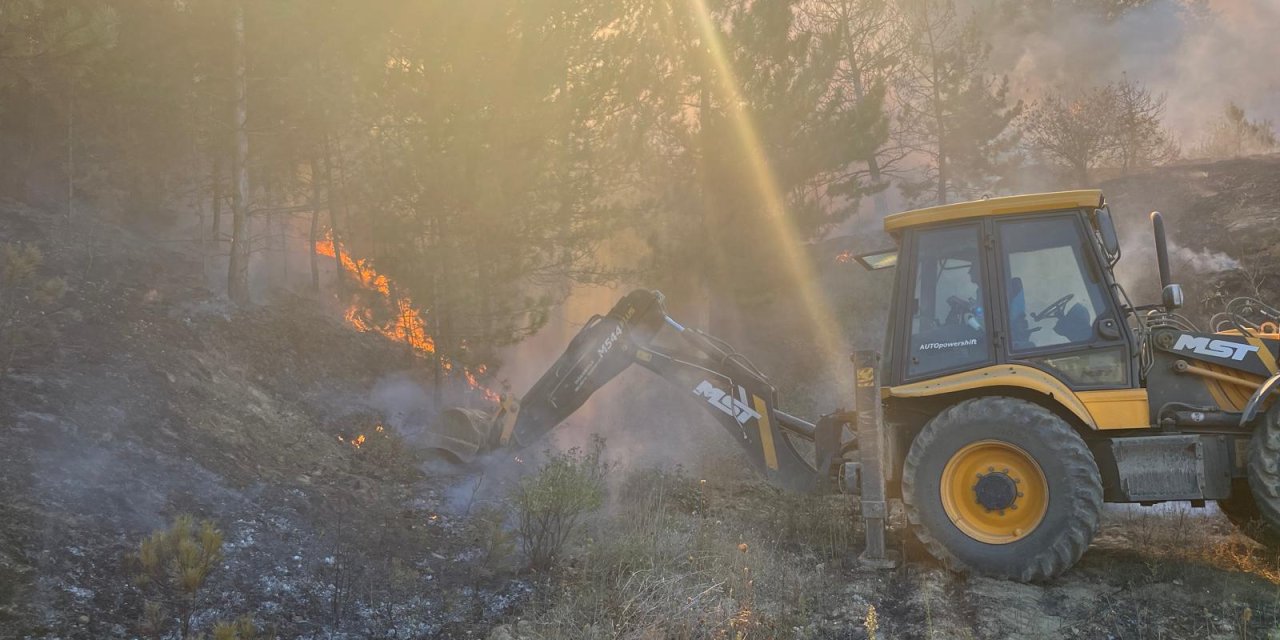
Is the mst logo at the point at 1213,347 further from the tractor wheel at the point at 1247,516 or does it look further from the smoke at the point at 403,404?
the smoke at the point at 403,404

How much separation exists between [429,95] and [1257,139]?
84.5ft

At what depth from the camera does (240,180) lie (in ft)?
50.3

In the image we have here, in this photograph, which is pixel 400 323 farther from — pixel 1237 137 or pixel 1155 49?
pixel 1155 49

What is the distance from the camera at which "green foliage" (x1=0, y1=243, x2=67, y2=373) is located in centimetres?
877

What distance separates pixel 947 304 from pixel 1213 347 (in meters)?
1.91

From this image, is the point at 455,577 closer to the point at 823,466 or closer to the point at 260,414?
the point at 823,466

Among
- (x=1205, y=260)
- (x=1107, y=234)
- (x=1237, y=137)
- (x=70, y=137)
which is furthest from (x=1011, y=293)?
(x=1237, y=137)

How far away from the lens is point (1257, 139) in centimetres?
2709

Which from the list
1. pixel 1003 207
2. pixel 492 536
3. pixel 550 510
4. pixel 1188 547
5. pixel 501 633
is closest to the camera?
pixel 501 633

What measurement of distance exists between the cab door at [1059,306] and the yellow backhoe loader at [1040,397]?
1 centimetres

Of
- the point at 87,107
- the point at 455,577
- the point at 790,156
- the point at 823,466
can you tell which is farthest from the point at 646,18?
the point at 455,577

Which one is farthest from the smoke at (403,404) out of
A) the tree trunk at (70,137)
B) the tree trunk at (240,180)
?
the tree trunk at (70,137)

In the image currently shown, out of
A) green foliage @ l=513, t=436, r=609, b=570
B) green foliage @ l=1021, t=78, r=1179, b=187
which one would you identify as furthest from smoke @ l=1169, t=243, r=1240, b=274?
green foliage @ l=513, t=436, r=609, b=570

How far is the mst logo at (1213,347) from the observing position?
665cm
